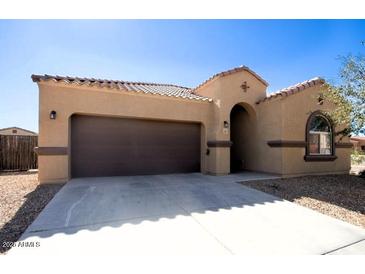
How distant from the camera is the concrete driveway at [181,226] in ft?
9.93

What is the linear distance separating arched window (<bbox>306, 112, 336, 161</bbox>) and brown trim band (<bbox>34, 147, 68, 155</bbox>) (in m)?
10.5

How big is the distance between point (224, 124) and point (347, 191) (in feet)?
16.8

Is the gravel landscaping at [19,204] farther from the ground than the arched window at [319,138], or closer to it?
closer to it

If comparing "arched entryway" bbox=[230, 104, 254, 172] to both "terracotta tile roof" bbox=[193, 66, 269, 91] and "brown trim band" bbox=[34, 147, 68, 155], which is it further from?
"brown trim band" bbox=[34, 147, 68, 155]

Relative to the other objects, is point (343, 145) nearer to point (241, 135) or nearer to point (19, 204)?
point (241, 135)

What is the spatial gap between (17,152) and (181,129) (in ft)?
28.3

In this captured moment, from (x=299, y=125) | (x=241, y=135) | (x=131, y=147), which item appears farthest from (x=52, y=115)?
(x=299, y=125)

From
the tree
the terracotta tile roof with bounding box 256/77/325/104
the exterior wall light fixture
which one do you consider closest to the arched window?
the terracotta tile roof with bounding box 256/77/325/104

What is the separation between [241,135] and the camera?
1131 centimetres

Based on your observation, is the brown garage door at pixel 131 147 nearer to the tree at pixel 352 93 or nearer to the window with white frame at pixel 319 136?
the window with white frame at pixel 319 136

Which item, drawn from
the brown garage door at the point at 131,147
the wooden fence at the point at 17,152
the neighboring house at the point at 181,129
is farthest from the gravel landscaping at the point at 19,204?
the wooden fence at the point at 17,152

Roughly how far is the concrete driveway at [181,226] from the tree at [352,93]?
12.8 feet

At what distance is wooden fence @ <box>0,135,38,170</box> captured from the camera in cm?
1026

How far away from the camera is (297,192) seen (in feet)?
21.7
